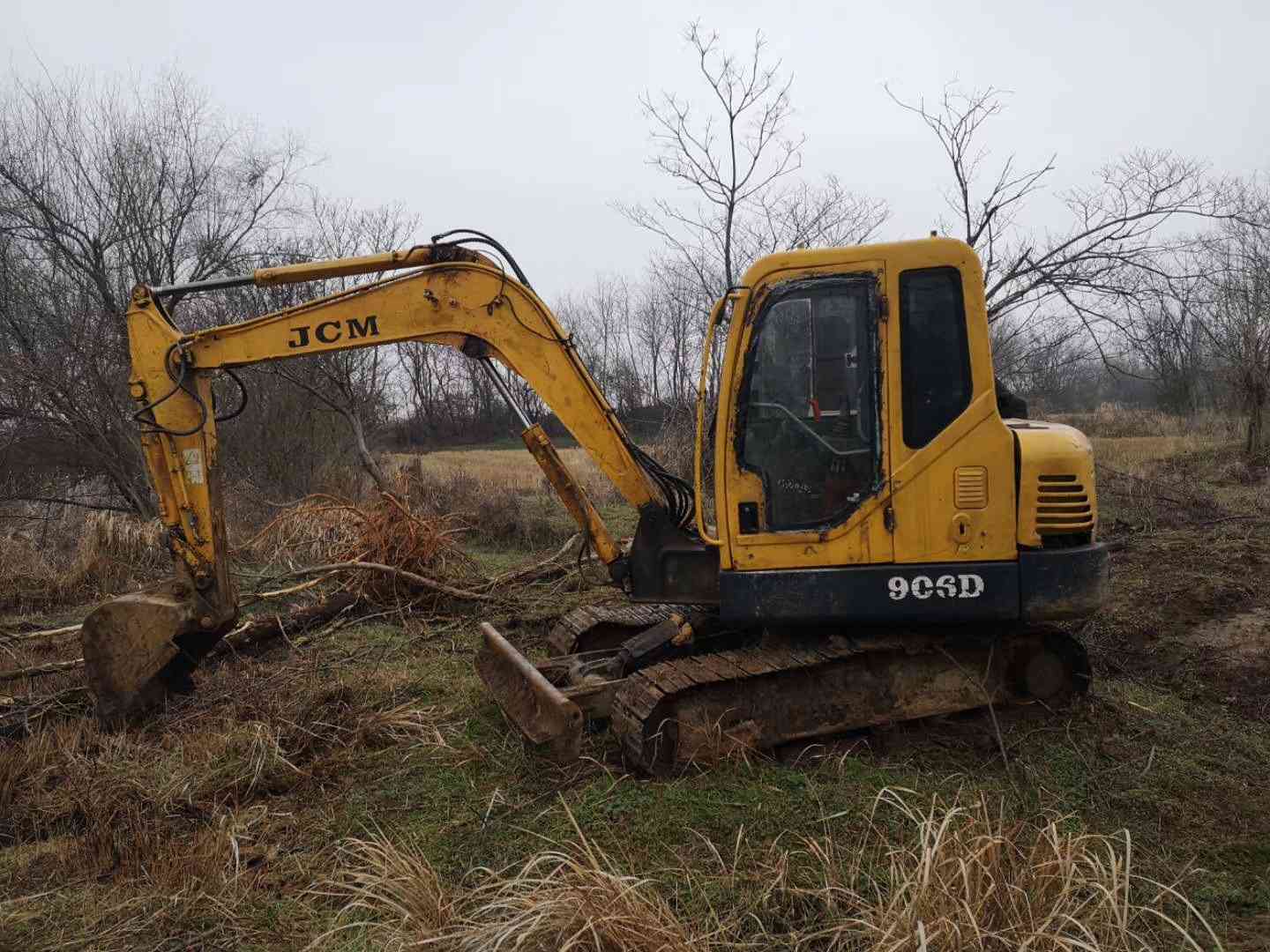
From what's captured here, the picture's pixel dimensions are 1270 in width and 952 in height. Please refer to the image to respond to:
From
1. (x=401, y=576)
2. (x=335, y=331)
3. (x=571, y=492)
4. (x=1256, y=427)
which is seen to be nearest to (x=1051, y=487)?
(x=571, y=492)

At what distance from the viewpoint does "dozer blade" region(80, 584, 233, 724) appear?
513cm

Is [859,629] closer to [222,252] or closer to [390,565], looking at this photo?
[390,565]

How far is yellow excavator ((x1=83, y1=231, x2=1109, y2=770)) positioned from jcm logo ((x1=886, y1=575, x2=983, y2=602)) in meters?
0.01

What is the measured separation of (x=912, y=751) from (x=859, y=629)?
26.8 inches

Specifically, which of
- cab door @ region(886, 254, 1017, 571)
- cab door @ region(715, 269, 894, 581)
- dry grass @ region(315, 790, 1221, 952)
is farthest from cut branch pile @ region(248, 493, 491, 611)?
cab door @ region(886, 254, 1017, 571)

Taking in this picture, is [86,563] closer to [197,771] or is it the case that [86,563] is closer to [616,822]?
[197,771]

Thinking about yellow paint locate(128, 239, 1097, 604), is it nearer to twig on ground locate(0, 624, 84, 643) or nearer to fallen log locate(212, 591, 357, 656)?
fallen log locate(212, 591, 357, 656)

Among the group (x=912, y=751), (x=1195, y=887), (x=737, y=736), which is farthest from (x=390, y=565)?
(x=1195, y=887)

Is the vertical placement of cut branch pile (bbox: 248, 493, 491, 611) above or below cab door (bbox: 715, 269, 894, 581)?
below

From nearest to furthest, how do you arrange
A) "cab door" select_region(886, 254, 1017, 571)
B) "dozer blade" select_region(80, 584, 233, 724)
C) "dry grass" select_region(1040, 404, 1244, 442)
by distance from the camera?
"cab door" select_region(886, 254, 1017, 571) < "dozer blade" select_region(80, 584, 233, 724) < "dry grass" select_region(1040, 404, 1244, 442)

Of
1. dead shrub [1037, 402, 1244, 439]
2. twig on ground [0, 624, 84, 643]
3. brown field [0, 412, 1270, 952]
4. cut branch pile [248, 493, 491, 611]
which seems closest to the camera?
brown field [0, 412, 1270, 952]

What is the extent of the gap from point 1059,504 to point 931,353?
3.31ft

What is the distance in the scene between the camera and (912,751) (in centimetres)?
486

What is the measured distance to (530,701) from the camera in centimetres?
489
